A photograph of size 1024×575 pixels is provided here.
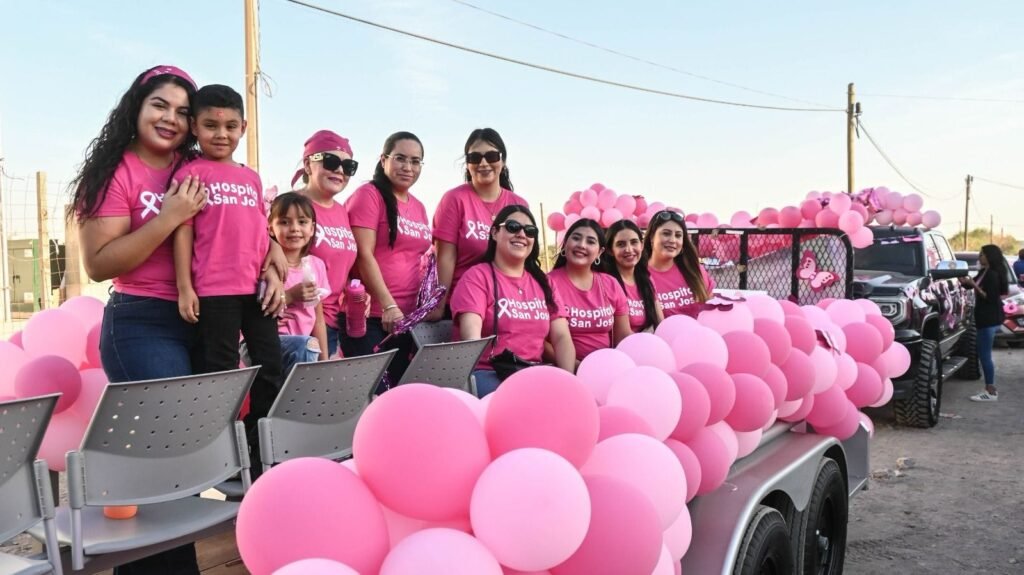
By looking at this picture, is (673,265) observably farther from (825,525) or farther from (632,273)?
(825,525)

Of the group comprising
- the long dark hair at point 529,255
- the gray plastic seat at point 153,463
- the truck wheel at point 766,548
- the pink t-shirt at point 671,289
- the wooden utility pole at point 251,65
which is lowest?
the truck wheel at point 766,548

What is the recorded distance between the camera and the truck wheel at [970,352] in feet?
33.1

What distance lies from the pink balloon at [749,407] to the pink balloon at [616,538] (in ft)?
3.56

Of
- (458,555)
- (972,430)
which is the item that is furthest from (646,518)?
(972,430)

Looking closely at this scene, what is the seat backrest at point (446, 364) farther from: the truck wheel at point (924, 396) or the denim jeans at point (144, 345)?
the truck wheel at point (924, 396)

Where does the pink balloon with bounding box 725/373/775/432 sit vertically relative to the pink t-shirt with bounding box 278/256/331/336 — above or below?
below

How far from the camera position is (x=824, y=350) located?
335 centimetres

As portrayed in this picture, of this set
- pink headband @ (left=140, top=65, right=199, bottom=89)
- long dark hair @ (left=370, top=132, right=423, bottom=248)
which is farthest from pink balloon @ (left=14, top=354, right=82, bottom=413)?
long dark hair @ (left=370, top=132, right=423, bottom=248)

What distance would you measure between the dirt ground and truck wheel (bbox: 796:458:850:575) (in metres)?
0.61

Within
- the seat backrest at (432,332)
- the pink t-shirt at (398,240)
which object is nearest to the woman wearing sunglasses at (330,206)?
the pink t-shirt at (398,240)

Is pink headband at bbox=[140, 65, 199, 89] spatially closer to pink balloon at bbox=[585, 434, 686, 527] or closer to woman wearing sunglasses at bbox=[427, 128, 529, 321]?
woman wearing sunglasses at bbox=[427, 128, 529, 321]

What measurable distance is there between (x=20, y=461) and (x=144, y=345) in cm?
57

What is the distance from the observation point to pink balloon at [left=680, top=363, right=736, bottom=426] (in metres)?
2.42

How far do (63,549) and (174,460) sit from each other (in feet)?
1.27
